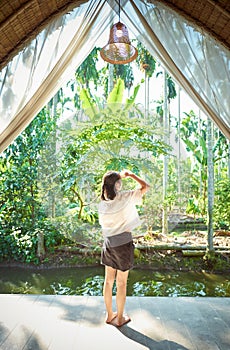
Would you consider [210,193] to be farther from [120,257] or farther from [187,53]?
[120,257]

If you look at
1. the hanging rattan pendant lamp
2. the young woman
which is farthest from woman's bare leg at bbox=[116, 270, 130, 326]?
the hanging rattan pendant lamp

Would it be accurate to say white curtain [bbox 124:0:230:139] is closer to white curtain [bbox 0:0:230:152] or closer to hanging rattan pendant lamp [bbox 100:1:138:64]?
white curtain [bbox 0:0:230:152]

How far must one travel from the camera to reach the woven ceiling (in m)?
2.57

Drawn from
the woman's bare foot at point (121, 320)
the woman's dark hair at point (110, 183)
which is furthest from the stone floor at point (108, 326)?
the woman's dark hair at point (110, 183)

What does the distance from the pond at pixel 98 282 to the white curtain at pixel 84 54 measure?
2920mm

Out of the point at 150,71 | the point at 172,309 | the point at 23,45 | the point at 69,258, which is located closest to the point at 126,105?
the point at 69,258

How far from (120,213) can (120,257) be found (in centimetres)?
29

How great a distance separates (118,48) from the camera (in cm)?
272

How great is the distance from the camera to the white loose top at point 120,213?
89.6 inches

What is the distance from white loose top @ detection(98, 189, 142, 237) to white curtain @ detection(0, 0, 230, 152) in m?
0.96

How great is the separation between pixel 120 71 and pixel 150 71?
0.90 meters

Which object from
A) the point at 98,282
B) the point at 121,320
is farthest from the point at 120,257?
the point at 98,282

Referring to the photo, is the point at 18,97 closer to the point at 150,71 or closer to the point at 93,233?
the point at 93,233

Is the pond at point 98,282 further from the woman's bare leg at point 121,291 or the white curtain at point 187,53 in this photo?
the white curtain at point 187,53
